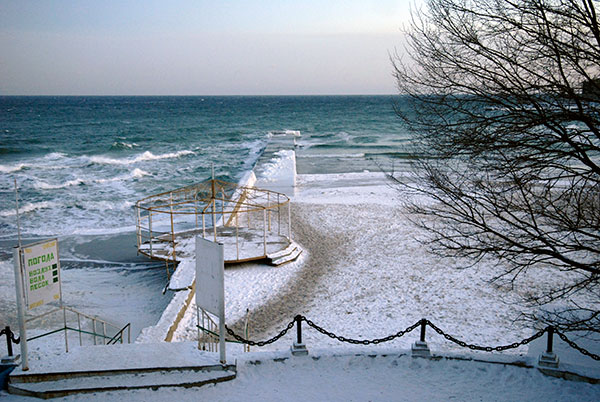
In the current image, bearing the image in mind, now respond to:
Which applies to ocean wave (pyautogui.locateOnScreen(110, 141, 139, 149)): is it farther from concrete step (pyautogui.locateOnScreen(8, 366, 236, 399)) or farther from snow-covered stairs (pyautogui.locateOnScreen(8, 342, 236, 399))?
concrete step (pyautogui.locateOnScreen(8, 366, 236, 399))

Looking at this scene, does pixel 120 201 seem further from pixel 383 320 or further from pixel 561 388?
pixel 561 388

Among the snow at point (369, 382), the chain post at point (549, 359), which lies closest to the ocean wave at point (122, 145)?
the snow at point (369, 382)

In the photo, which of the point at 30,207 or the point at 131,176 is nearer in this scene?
the point at 30,207

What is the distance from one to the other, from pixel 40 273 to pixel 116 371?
1.76 metres

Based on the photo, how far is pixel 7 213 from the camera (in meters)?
25.2

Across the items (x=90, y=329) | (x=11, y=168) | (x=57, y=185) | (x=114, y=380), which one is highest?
(x=11, y=168)

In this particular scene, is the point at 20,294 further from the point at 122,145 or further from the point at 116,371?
the point at 122,145

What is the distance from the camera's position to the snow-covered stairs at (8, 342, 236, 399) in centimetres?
705

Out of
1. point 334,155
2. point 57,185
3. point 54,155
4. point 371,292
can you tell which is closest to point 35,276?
point 371,292

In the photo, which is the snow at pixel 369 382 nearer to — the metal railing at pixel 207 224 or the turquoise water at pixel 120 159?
the metal railing at pixel 207 224

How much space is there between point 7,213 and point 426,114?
77.8ft

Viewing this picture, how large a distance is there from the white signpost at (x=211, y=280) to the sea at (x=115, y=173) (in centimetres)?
266

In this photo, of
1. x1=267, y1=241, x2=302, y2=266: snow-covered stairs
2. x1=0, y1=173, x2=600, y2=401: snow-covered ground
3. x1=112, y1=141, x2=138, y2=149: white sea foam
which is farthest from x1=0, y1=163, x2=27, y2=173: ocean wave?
x1=267, y1=241, x2=302, y2=266: snow-covered stairs

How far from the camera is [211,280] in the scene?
295 inches
